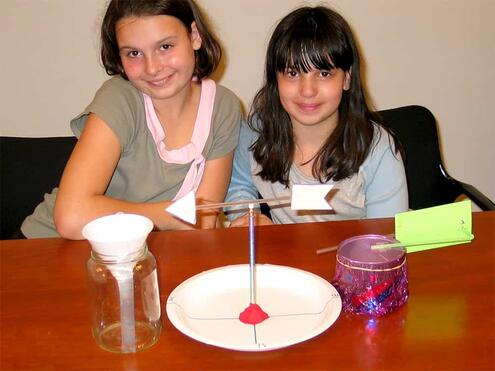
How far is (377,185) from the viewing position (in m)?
1.53

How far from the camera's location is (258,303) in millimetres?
964

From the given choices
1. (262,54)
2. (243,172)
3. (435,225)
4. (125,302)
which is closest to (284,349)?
(125,302)

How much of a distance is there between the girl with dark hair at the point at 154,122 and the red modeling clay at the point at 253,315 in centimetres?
46

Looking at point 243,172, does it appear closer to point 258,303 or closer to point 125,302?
point 258,303

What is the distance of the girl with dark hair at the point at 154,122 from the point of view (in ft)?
4.48

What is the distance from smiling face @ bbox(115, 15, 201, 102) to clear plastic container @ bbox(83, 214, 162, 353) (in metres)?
0.65

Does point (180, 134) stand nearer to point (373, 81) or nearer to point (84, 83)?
point (84, 83)

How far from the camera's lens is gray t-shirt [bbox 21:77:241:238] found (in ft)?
4.75

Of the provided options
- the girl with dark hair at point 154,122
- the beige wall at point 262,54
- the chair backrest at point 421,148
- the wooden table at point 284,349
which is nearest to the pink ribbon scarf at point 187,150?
the girl with dark hair at point 154,122

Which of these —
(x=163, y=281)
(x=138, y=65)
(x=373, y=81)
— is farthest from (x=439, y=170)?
(x=163, y=281)

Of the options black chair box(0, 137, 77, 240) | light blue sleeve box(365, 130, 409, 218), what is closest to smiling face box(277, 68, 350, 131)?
light blue sleeve box(365, 130, 409, 218)

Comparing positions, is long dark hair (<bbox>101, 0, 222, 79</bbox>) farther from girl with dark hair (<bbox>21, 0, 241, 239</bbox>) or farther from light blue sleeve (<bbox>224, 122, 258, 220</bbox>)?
light blue sleeve (<bbox>224, 122, 258, 220</bbox>)

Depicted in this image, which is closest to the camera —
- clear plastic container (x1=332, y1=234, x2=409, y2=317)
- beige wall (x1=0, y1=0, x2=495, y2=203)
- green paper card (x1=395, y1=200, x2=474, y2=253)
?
clear plastic container (x1=332, y1=234, x2=409, y2=317)

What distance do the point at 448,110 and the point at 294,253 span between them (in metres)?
1.51
